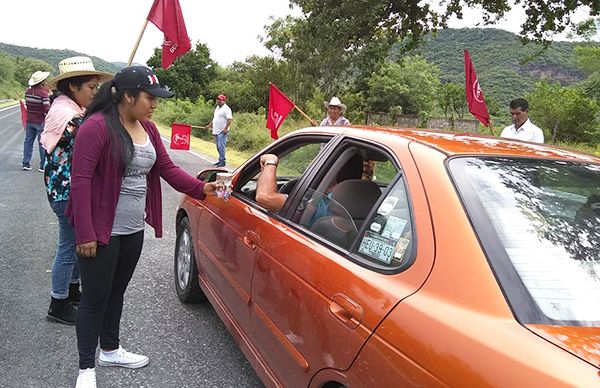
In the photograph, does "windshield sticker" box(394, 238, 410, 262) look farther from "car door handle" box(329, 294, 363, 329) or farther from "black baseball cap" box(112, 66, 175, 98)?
"black baseball cap" box(112, 66, 175, 98)

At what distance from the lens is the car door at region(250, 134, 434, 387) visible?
163cm

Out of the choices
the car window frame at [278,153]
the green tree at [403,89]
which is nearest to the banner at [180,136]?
the car window frame at [278,153]

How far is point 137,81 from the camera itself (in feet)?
7.87

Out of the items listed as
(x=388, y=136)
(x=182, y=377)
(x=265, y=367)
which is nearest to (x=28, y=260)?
(x=182, y=377)

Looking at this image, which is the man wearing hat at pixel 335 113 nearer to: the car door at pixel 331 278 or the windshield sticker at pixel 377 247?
the car door at pixel 331 278

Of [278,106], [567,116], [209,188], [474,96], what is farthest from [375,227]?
[567,116]

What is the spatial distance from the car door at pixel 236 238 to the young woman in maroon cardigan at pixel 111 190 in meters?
0.44

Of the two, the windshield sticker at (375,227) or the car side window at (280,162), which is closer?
the windshield sticker at (375,227)

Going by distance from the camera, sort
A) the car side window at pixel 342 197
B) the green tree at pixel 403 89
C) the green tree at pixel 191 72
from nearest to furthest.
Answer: the car side window at pixel 342 197
the green tree at pixel 191 72
the green tree at pixel 403 89

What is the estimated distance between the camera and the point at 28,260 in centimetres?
448

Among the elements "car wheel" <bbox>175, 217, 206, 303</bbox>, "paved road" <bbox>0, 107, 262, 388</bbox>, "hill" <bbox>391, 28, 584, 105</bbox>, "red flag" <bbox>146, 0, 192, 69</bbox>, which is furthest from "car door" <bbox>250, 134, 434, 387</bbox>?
"hill" <bbox>391, 28, 584, 105</bbox>

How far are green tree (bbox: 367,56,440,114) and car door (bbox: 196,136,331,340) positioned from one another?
43.0 metres

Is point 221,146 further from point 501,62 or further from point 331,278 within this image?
point 501,62

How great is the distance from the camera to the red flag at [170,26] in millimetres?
6336
